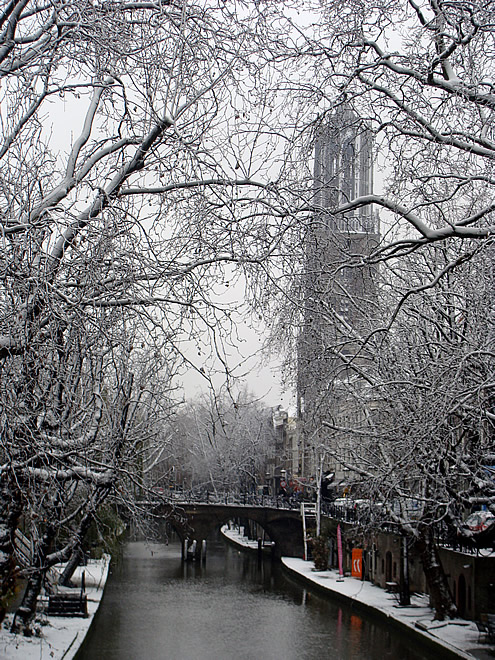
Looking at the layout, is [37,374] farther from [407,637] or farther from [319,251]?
[407,637]

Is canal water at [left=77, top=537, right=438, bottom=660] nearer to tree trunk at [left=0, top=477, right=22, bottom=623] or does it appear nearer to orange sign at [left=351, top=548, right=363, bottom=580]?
orange sign at [left=351, top=548, right=363, bottom=580]

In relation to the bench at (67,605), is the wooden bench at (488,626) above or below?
above

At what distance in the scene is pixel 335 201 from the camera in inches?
314

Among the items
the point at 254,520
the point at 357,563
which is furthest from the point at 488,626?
the point at 254,520

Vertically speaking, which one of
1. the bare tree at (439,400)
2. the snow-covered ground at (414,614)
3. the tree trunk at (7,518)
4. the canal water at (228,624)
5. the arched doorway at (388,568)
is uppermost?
the bare tree at (439,400)

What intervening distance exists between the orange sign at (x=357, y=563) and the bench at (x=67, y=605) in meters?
14.0

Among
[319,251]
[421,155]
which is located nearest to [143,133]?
[319,251]

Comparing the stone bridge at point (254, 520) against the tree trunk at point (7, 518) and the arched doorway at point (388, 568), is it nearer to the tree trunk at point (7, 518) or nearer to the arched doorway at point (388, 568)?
the arched doorway at point (388, 568)

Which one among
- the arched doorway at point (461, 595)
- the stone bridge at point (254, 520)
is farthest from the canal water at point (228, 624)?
the stone bridge at point (254, 520)

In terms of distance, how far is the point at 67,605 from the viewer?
20.9m

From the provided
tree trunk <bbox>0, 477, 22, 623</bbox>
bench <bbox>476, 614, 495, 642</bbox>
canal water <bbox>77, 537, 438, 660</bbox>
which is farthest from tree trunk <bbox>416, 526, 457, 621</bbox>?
tree trunk <bbox>0, 477, 22, 623</bbox>

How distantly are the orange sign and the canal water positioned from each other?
2334 millimetres

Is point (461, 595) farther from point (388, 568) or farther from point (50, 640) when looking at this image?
point (50, 640)

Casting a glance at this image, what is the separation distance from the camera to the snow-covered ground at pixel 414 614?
1688cm
